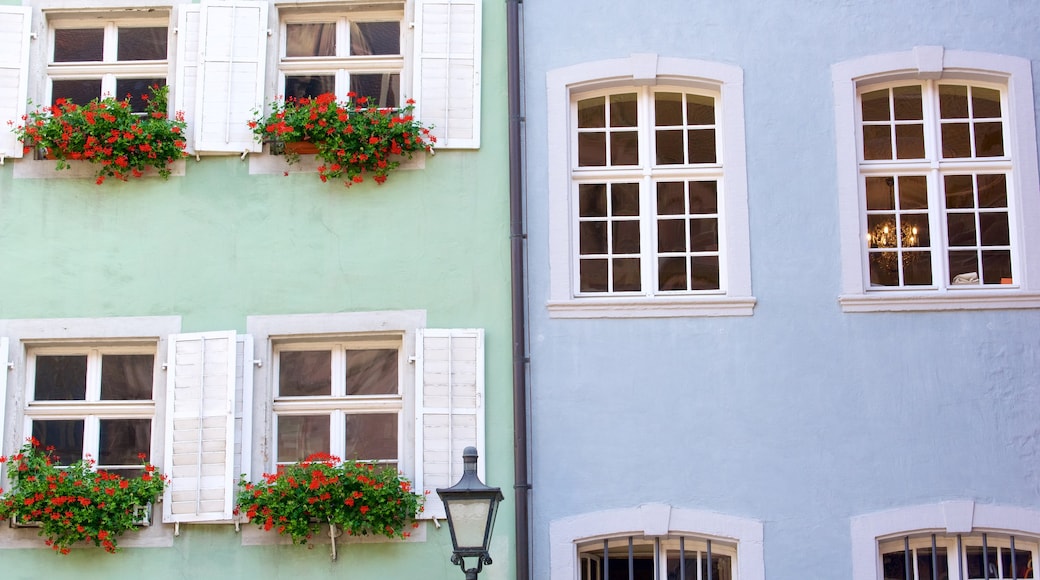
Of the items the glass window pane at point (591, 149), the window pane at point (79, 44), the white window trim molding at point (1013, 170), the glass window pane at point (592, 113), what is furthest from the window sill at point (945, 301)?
the window pane at point (79, 44)

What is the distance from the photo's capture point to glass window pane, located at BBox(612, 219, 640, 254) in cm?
1062

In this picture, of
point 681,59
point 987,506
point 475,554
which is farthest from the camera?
point 681,59

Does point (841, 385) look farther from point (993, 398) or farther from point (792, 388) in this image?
point (993, 398)

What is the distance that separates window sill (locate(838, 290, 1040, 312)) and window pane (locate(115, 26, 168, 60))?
5.19m

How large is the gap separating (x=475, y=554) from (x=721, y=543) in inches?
79.3

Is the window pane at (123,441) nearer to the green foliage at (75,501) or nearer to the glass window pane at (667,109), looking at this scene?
the green foliage at (75,501)

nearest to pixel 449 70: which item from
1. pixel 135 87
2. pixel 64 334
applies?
pixel 135 87

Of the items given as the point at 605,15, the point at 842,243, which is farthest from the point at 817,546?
the point at 605,15

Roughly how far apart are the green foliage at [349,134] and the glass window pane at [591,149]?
1.04 metres

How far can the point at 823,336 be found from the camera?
10.2 meters

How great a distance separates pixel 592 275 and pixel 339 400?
1925 mm

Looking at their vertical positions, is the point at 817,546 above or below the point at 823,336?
below

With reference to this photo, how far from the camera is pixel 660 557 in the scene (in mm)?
10094

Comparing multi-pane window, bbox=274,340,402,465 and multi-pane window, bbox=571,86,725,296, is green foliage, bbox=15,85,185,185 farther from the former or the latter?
multi-pane window, bbox=571,86,725,296
